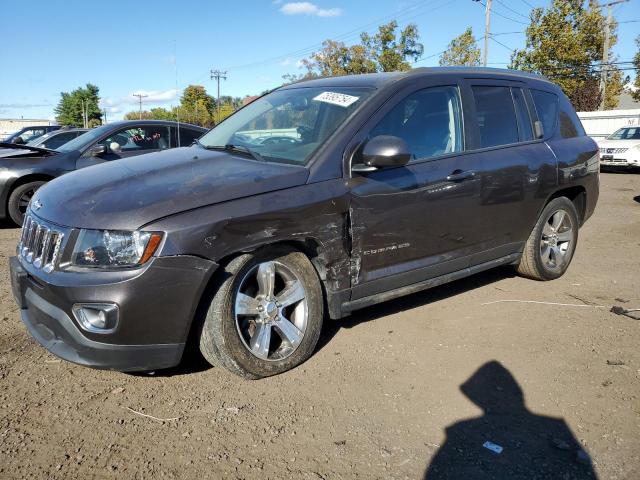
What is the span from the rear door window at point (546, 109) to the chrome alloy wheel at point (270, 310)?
10.1ft

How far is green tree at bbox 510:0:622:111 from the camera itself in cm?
2958

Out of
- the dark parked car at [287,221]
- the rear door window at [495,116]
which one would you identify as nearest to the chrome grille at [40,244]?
the dark parked car at [287,221]

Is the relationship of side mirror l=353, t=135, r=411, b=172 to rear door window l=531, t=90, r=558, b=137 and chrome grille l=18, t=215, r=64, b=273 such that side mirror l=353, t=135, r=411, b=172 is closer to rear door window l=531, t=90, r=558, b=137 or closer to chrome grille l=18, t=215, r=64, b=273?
chrome grille l=18, t=215, r=64, b=273

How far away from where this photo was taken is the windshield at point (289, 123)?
12.1 feet

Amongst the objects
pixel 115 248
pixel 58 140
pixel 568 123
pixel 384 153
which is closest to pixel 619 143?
pixel 568 123

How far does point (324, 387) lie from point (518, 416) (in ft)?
3.59

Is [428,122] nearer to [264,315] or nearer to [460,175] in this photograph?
[460,175]

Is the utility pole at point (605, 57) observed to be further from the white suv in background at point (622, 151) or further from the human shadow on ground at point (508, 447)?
the human shadow on ground at point (508, 447)

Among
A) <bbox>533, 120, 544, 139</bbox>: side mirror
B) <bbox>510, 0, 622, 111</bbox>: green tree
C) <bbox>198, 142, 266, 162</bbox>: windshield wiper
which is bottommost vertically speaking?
<bbox>198, 142, 266, 162</bbox>: windshield wiper

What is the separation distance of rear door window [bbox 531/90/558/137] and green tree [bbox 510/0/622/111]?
27553 millimetres

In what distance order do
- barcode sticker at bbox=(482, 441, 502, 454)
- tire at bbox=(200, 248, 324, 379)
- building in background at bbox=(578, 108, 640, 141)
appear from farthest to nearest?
building in background at bbox=(578, 108, 640, 141), tire at bbox=(200, 248, 324, 379), barcode sticker at bbox=(482, 441, 502, 454)

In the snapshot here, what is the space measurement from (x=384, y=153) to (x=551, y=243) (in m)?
2.67

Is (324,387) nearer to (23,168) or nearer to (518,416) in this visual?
(518,416)

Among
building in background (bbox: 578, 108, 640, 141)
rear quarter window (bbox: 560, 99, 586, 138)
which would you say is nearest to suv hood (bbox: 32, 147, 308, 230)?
rear quarter window (bbox: 560, 99, 586, 138)
